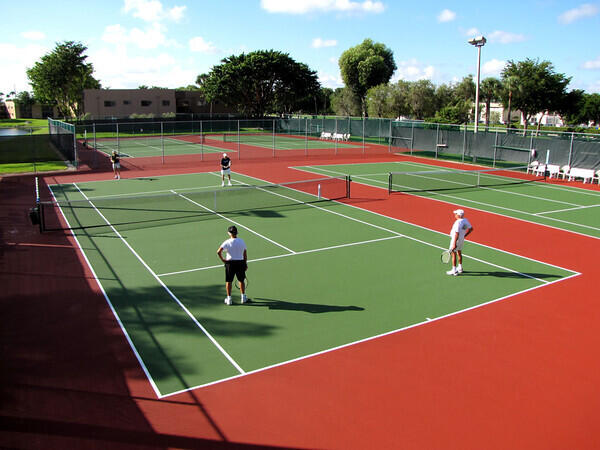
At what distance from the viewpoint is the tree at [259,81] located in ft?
259

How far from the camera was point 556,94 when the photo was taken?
61781 mm

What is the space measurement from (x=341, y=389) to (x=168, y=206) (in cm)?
1462

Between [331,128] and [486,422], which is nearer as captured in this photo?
[486,422]

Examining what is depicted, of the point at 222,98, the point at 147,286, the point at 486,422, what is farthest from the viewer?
the point at 222,98

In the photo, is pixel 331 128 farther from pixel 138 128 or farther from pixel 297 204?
pixel 297 204

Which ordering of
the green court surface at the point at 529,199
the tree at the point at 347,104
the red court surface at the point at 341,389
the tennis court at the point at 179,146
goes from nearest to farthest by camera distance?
the red court surface at the point at 341,389, the green court surface at the point at 529,199, the tennis court at the point at 179,146, the tree at the point at 347,104

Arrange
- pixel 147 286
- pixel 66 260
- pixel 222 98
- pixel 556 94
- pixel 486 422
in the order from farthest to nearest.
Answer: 1. pixel 222 98
2. pixel 556 94
3. pixel 66 260
4. pixel 147 286
5. pixel 486 422

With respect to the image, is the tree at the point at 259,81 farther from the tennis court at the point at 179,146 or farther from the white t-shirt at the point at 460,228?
the white t-shirt at the point at 460,228

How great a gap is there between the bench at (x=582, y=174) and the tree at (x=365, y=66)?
190 feet

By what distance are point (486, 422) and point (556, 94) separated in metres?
65.8

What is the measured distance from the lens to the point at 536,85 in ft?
201

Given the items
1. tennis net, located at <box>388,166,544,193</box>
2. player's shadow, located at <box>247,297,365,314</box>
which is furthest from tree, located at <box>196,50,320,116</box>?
player's shadow, located at <box>247,297,365,314</box>

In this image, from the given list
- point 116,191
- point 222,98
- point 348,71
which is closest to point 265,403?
point 116,191

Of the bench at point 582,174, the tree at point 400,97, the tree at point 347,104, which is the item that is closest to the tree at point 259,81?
the tree at point 347,104
